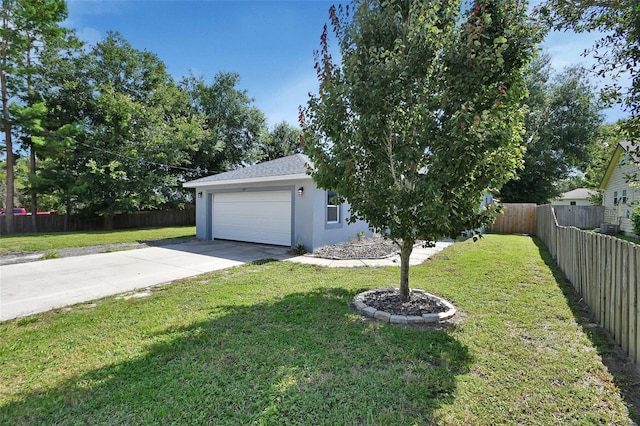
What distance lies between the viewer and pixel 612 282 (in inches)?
148

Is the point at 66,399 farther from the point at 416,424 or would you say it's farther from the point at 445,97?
the point at 445,97

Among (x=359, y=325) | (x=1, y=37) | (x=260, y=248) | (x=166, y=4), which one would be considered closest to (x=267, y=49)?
(x=166, y=4)

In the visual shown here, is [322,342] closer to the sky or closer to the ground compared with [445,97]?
closer to the ground

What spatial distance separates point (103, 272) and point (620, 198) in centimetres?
2241

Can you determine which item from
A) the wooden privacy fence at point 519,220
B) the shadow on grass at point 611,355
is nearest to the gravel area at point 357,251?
the shadow on grass at point 611,355

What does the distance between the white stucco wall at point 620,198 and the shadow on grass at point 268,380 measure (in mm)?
17052

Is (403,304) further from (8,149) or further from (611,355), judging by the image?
(8,149)

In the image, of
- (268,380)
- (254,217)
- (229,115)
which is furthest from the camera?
(229,115)

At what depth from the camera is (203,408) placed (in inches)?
96.5

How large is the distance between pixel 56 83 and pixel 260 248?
1846 centimetres

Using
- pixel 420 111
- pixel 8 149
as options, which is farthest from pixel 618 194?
pixel 8 149

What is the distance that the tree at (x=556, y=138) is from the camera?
78.9 ft

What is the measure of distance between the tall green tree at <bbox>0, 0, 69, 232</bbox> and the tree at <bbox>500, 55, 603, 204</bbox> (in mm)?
31033

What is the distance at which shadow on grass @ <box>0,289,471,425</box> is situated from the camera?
2.39 metres
